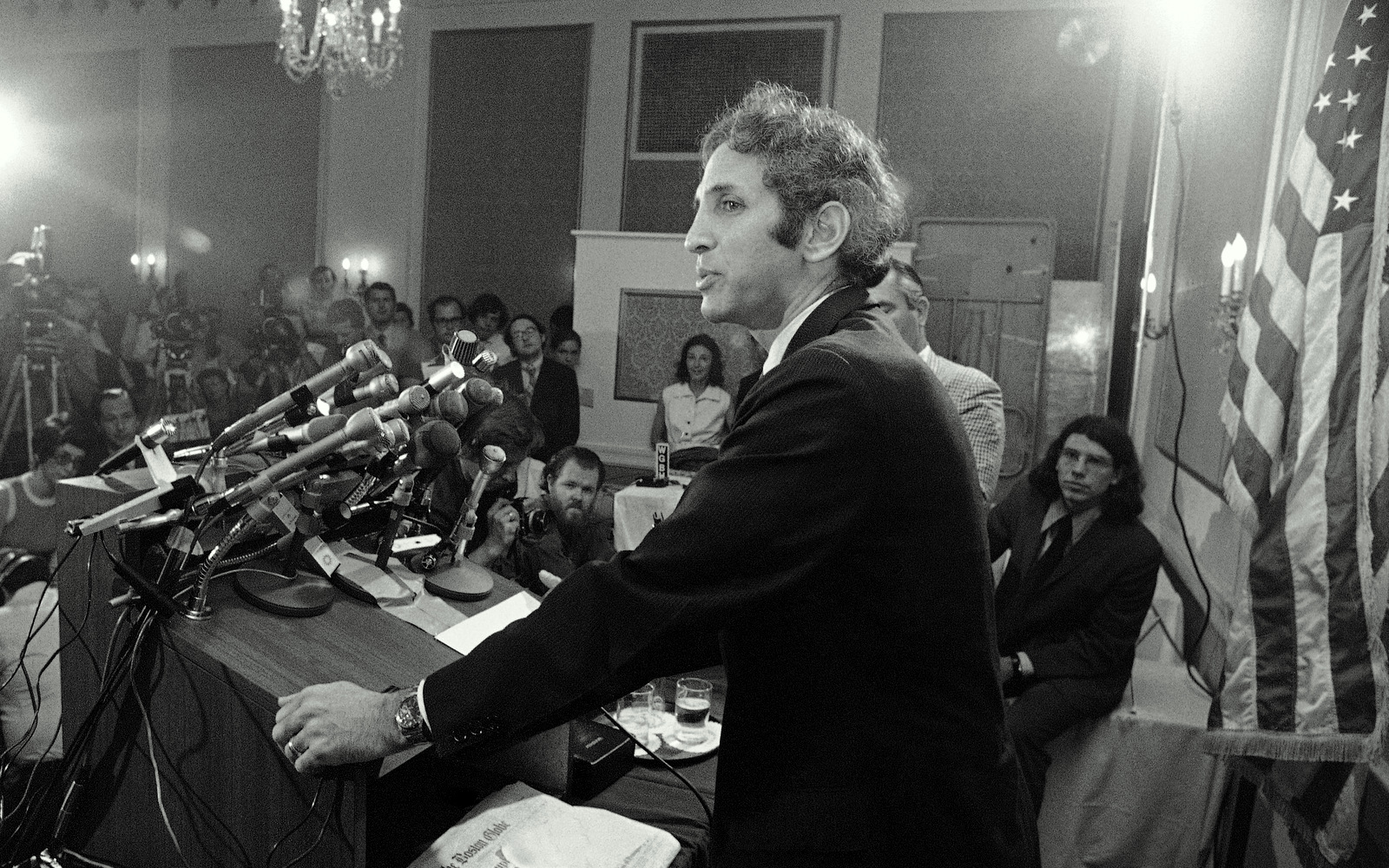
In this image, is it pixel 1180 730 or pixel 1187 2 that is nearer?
pixel 1180 730

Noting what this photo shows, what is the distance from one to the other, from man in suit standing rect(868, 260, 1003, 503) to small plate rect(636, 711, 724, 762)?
1.50 m

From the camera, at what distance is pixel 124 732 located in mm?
1240

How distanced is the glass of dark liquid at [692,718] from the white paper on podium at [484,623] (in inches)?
11.6

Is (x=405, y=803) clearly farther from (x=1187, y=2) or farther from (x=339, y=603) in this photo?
(x=1187, y=2)

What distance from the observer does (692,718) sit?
5.45 ft

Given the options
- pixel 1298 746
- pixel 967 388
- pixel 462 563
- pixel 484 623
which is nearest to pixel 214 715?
pixel 484 623

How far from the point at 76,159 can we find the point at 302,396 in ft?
32.9

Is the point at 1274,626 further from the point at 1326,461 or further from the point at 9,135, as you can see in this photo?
the point at 9,135

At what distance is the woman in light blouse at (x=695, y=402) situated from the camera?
5.56m

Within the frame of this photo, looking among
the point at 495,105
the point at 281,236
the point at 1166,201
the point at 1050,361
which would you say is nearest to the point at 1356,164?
the point at 1166,201

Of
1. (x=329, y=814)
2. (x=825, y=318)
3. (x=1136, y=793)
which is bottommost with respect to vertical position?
(x=1136, y=793)

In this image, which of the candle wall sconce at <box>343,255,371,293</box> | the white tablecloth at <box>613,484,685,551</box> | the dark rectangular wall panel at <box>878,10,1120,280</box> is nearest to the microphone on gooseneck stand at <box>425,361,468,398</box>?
the white tablecloth at <box>613,484,685,551</box>

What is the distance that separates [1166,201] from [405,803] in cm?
498

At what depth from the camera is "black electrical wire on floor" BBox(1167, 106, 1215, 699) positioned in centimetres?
347
